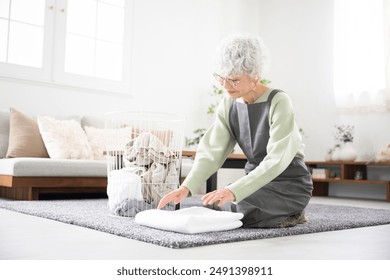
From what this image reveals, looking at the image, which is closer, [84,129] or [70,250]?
[70,250]

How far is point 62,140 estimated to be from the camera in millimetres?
3846

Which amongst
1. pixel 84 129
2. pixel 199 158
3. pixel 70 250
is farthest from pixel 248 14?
pixel 70 250

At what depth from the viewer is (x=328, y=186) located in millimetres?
5770

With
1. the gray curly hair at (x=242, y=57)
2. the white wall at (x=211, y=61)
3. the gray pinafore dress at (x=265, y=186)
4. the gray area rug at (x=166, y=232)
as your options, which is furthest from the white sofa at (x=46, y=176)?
the gray curly hair at (x=242, y=57)

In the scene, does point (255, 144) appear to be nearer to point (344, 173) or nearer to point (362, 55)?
point (344, 173)

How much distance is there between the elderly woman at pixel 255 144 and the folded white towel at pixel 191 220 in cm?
6

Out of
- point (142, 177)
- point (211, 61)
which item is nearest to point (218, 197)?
point (142, 177)

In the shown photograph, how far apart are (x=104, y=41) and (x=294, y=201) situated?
360 centimetres

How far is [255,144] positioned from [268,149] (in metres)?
0.18

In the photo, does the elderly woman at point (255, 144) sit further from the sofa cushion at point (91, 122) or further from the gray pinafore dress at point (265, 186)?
the sofa cushion at point (91, 122)

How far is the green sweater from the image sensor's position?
6.11 ft

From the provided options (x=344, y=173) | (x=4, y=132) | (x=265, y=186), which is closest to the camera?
(x=265, y=186)
